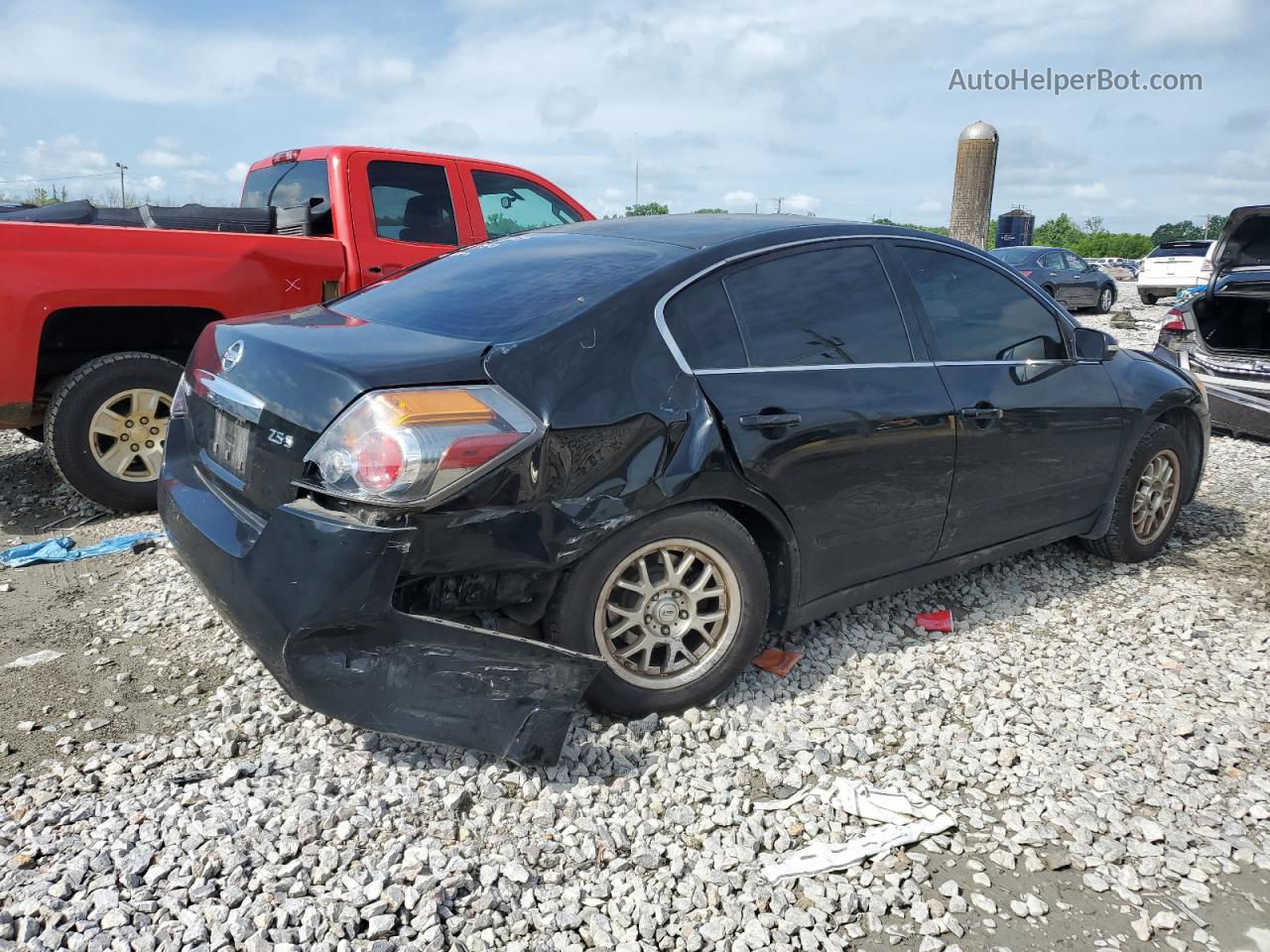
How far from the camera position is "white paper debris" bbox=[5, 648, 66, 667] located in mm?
3426

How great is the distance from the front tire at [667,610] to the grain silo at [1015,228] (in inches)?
1371

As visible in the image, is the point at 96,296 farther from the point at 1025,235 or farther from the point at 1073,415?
the point at 1025,235

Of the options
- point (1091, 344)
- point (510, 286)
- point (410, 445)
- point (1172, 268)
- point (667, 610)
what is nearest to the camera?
point (410, 445)

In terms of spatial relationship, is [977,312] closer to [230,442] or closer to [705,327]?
[705,327]

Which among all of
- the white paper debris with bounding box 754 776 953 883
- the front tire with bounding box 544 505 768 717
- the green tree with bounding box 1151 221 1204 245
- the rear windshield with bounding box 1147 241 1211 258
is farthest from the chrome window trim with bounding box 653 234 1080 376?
the green tree with bounding box 1151 221 1204 245

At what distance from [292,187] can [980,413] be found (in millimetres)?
4965

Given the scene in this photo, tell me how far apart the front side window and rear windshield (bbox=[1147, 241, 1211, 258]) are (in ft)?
64.7

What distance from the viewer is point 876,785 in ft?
9.39

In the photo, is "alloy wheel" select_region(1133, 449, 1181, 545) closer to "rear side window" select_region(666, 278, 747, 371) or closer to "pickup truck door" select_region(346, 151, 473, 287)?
"rear side window" select_region(666, 278, 747, 371)

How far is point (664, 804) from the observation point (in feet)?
8.93

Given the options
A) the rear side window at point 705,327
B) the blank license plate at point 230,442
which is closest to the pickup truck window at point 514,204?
the rear side window at point 705,327

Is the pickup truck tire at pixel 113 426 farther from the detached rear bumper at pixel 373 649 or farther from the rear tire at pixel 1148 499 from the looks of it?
the rear tire at pixel 1148 499

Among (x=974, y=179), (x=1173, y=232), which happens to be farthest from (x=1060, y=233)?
(x=974, y=179)

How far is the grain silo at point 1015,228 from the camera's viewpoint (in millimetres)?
34438
